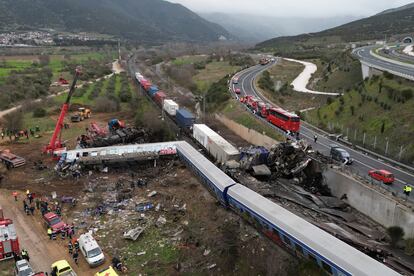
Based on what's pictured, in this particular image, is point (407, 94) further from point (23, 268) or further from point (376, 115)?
point (23, 268)

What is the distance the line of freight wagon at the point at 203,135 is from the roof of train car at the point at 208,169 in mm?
2251

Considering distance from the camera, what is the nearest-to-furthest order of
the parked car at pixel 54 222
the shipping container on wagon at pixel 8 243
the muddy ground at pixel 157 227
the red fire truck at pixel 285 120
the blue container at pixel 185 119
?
1. the muddy ground at pixel 157 227
2. the shipping container on wagon at pixel 8 243
3. the parked car at pixel 54 222
4. the red fire truck at pixel 285 120
5. the blue container at pixel 185 119

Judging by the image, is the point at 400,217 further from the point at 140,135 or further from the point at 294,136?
the point at 140,135

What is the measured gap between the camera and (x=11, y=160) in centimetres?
4369

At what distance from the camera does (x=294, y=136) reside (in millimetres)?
43344

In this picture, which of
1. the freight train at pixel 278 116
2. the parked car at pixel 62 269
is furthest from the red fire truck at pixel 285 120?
the parked car at pixel 62 269

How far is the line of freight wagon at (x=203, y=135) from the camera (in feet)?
127

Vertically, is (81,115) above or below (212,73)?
below

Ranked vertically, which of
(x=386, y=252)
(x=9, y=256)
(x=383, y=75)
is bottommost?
(x=9, y=256)

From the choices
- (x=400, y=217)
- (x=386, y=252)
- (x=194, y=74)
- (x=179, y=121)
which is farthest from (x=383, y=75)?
(x=194, y=74)

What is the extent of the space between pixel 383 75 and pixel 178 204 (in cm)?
3528

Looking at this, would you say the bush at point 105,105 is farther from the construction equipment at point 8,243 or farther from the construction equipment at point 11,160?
Answer: the construction equipment at point 8,243

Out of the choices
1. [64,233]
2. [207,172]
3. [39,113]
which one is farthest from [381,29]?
[64,233]

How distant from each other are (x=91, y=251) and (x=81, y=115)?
4366cm
